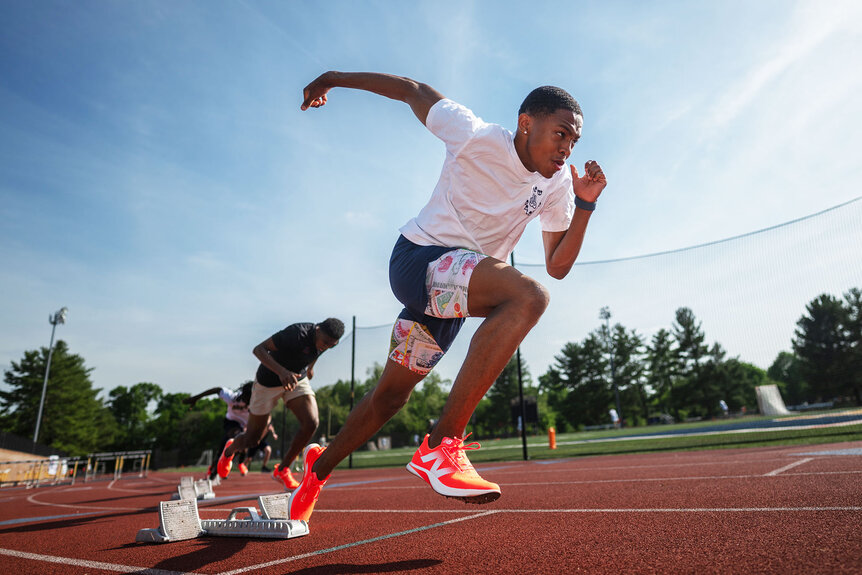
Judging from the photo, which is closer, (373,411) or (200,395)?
(373,411)

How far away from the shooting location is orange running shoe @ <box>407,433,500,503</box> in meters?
1.78

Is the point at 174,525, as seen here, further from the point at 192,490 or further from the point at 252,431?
the point at 252,431

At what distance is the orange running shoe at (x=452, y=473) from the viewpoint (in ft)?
5.84

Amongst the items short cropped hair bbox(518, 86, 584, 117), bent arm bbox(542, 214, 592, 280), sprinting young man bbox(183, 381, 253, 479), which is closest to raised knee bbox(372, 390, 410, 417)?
bent arm bbox(542, 214, 592, 280)

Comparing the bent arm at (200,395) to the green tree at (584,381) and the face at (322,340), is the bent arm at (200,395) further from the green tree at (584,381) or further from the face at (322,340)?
the green tree at (584,381)

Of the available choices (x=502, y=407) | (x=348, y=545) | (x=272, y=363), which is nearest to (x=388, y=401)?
(x=348, y=545)

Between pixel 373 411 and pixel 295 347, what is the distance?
2926 mm

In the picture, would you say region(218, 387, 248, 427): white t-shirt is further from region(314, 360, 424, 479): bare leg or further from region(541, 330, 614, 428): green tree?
region(541, 330, 614, 428): green tree

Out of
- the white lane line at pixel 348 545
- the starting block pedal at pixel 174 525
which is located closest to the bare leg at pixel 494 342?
the white lane line at pixel 348 545

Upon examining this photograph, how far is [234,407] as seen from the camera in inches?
363

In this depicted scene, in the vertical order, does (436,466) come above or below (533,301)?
→ below

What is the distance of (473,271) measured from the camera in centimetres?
204

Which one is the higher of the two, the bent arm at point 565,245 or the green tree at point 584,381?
the green tree at point 584,381

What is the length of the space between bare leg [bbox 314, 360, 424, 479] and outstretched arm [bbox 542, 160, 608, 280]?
96 cm
